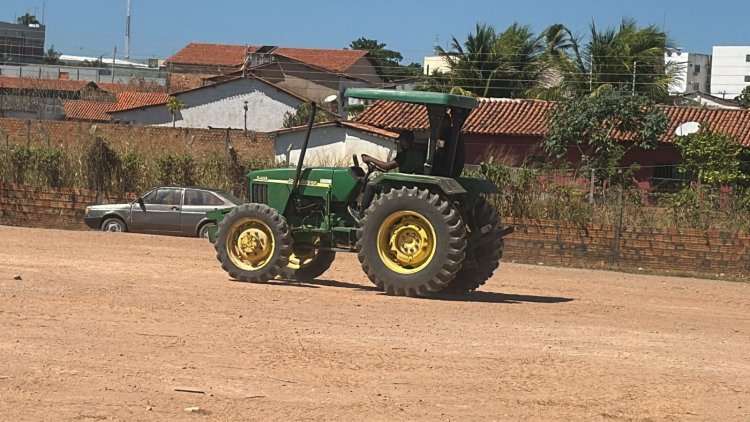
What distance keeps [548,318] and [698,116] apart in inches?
1337

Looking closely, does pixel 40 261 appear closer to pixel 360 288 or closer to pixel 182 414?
pixel 360 288

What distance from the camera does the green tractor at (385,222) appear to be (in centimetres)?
1477

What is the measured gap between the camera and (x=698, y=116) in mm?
45625

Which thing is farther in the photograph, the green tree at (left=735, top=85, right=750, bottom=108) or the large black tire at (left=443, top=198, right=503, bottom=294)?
the green tree at (left=735, top=85, right=750, bottom=108)

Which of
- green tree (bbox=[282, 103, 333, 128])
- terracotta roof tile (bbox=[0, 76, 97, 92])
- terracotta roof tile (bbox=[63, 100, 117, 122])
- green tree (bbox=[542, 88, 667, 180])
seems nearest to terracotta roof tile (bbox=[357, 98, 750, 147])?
green tree (bbox=[542, 88, 667, 180])

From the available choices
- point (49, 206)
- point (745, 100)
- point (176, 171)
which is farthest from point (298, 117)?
point (49, 206)

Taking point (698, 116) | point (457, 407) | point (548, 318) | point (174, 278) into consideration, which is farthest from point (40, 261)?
point (698, 116)

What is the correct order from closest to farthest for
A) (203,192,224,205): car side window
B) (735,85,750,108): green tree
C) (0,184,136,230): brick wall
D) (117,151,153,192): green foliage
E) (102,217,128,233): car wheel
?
1. (203,192,224,205): car side window
2. (102,217,128,233): car wheel
3. (0,184,136,230): brick wall
4. (117,151,153,192): green foliage
5. (735,85,750,108): green tree

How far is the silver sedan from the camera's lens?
27156 mm

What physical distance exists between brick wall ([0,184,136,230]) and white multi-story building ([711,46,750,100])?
88.5m

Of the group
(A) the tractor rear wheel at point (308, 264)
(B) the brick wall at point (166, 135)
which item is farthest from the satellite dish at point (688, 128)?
(A) the tractor rear wheel at point (308, 264)

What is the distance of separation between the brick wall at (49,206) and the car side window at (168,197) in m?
2.20

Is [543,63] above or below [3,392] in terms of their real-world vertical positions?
above

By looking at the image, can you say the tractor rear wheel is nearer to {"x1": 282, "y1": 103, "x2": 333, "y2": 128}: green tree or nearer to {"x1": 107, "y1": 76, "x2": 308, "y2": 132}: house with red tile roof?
{"x1": 282, "y1": 103, "x2": 333, "y2": 128}: green tree
